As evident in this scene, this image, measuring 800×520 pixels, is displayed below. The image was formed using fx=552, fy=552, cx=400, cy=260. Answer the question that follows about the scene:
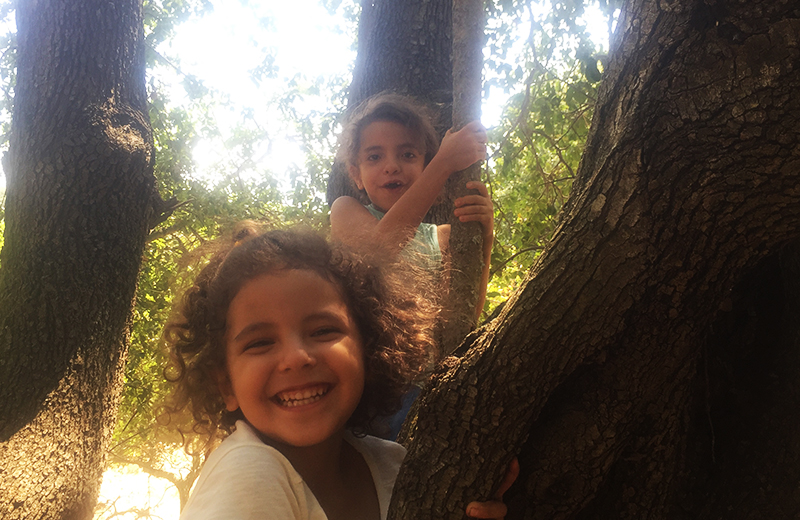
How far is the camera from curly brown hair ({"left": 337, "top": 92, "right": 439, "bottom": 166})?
100.0 inches

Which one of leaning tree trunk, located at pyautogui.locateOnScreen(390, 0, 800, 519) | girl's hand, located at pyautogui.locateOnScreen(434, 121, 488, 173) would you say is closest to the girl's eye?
leaning tree trunk, located at pyautogui.locateOnScreen(390, 0, 800, 519)

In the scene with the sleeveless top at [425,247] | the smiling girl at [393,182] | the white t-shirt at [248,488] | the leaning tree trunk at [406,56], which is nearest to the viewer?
the white t-shirt at [248,488]

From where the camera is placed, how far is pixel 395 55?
3.26 metres

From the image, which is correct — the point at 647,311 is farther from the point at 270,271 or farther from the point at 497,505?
the point at 270,271

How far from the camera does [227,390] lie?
162 cm

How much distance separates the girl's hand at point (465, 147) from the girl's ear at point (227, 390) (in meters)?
1.02

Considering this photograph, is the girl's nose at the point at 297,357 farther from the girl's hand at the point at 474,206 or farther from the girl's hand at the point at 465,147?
the girl's hand at the point at 465,147

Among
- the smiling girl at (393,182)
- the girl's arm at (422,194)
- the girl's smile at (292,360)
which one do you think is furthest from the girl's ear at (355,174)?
the girl's smile at (292,360)

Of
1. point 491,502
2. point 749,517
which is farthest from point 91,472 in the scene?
point 749,517

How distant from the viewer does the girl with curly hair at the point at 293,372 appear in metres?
1.28

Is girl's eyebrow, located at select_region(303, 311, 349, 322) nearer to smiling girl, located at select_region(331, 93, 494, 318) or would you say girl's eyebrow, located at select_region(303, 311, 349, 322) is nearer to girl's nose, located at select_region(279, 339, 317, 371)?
girl's nose, located at select_region(279, 339, 317, 371)

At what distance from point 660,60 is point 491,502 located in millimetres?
1034

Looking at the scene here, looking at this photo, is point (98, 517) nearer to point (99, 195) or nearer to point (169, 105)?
point (169, 105)

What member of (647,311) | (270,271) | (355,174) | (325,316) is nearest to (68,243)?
(355,174)
